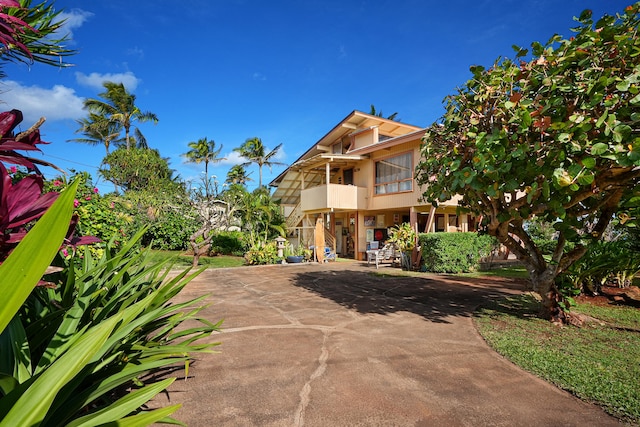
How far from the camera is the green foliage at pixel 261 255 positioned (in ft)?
52.8

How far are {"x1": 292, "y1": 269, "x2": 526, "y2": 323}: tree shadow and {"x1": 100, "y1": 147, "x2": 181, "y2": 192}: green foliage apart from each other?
24.5 metres

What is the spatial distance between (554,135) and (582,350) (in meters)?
2.91

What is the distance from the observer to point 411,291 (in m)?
8.48

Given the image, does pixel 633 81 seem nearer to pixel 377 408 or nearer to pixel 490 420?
pixel 490 420

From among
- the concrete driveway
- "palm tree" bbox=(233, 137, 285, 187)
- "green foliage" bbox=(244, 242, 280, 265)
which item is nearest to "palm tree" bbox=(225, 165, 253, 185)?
"palm tree" bbox=(233, 137, 285, 187)

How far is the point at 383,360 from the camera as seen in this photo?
3.91 m

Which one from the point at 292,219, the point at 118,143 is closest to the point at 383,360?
the point at 292,219

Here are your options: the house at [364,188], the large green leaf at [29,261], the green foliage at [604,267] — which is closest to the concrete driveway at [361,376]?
the large green leaf at [29,261]

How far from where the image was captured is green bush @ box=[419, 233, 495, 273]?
40.3 ft

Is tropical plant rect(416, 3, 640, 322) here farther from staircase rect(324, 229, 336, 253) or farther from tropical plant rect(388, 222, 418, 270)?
staircase rect(324, 229, 336, 253)

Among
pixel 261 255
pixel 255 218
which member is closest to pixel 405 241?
pixel 261 255

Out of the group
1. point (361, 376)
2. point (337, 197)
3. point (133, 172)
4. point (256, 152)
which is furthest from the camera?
point (256, 152)

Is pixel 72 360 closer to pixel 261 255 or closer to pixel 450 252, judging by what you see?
pixel 450 252

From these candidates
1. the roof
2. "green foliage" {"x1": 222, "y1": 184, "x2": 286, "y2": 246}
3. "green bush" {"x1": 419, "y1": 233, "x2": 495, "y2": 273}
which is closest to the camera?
"green bush" {"x1": 419, "y1": 233, "x2": 495, "y2": 273}
